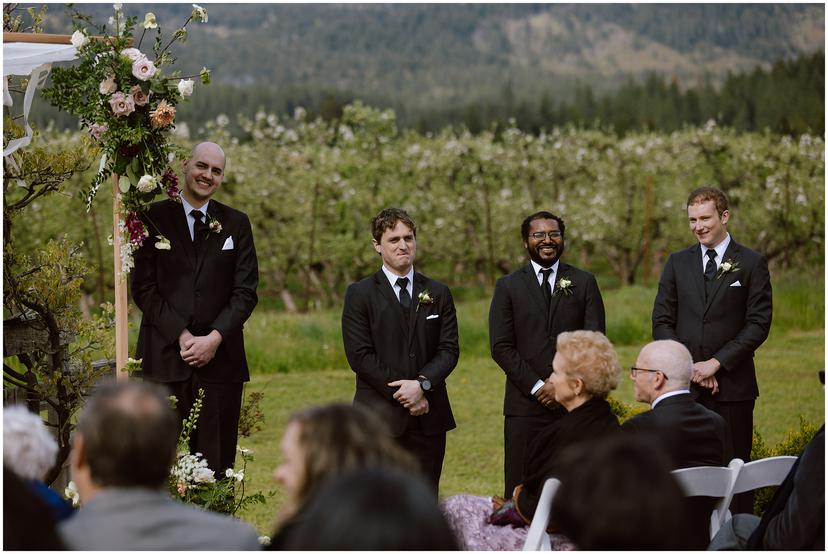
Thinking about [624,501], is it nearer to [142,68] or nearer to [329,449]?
[329,449]

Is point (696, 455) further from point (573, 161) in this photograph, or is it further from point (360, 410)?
point (573, 161)

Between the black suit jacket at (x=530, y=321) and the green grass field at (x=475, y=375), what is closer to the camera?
the black suit jacket at (x=530, y=321)

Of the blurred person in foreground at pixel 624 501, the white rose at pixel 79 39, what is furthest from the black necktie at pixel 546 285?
the blurred person in foreground at pixel 624 501

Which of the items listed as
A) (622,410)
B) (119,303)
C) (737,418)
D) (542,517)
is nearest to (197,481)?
(119,303)

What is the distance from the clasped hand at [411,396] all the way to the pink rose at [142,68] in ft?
6.17

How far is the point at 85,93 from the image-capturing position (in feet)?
15.6

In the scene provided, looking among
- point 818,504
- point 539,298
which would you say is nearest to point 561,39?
point 539,298

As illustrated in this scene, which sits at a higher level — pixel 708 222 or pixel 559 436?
pixel 708 222

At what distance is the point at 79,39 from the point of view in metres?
4.60

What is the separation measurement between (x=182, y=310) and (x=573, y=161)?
1242 centimetres

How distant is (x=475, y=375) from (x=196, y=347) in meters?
6.95

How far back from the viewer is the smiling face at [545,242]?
5.56 meters

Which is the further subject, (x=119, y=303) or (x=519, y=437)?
(x=519, y=437)

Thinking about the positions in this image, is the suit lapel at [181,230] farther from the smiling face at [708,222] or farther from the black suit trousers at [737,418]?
the black suit trousers at [737,418]
